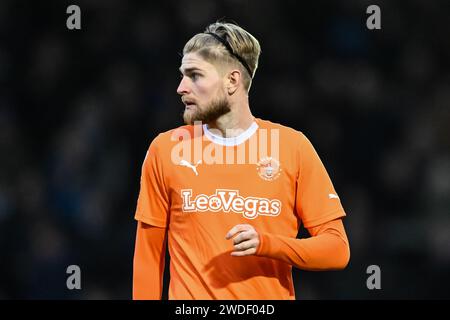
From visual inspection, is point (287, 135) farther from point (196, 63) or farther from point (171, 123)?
point (171, 123)

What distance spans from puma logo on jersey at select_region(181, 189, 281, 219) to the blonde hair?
57cm

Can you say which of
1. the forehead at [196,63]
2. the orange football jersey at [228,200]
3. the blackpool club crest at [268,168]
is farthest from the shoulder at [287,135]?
the forehead at [196,63]

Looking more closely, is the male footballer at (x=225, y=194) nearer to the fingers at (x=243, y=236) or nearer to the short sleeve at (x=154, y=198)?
the short sleeve at (x=154, y=198)

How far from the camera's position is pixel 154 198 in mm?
3881

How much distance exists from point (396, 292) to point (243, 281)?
3.08 meters

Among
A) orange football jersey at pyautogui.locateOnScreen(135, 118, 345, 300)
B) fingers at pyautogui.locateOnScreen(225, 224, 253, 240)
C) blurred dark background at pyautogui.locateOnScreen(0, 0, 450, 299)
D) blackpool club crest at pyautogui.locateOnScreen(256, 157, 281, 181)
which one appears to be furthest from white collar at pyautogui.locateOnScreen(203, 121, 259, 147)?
blurred dark background at pyautogui.locateOnScreen(0, 0, 450, 299)

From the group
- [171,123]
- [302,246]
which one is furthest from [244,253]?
[171,123]

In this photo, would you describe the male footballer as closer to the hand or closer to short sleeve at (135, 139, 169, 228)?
short sleeve at (135, 139, 169, 228)

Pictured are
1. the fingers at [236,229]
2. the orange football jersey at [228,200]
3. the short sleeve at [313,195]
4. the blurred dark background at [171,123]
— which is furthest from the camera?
the blurred dark background at [171,123]

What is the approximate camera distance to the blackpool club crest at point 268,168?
3.83 meters

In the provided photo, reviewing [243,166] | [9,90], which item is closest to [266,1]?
[9,90]

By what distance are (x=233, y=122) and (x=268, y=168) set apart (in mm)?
282

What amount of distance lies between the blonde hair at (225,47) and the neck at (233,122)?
0.15 meters

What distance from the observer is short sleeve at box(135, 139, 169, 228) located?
12.7 ft
